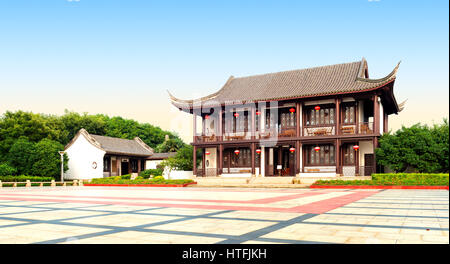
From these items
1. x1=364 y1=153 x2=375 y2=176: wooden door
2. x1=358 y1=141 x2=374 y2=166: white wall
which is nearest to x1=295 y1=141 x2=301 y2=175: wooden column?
x1=358 y1=141 x2=374 y2=166: white wall

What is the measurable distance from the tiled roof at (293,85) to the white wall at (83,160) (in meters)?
11.7

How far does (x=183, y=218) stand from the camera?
282 inches

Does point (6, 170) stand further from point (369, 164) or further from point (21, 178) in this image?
point (369, 164)

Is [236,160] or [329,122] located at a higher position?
[329,122]

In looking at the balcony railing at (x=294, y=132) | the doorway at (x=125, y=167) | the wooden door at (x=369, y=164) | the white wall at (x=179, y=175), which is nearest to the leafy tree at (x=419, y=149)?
the wooden door at (x=369, y=164)

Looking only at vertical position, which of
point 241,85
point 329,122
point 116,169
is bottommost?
point 116,169

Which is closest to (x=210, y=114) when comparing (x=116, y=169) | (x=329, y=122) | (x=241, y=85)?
(x=241, y=85)

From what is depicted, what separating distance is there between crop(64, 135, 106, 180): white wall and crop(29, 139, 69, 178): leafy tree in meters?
2.50

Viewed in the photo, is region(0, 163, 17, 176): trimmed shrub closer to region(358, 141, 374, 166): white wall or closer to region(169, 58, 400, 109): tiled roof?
region(169, 58, 400, 109): tiled roof

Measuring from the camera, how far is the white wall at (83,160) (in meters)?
36.3

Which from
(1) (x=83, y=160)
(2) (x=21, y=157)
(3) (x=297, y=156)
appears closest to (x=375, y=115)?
(3) (x=297, y=156)

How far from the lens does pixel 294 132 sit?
2631 cm
